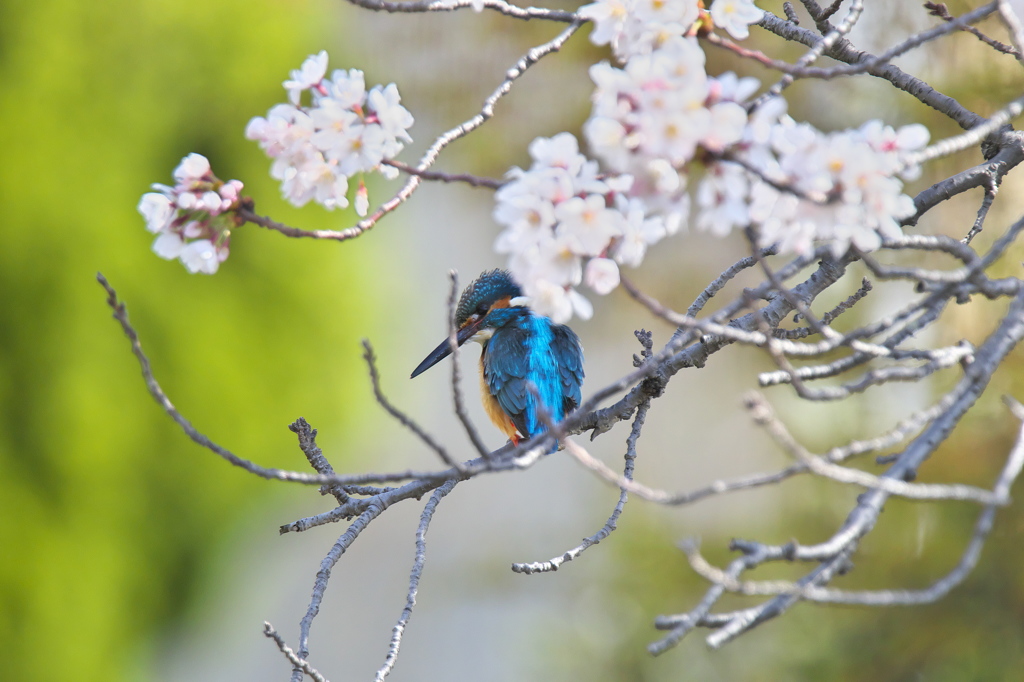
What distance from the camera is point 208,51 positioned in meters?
4.42

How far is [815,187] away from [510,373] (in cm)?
179

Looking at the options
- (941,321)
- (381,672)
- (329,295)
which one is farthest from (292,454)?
(381,672)

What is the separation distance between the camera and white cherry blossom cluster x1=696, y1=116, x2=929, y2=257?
779mm

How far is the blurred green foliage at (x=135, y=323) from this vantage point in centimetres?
398

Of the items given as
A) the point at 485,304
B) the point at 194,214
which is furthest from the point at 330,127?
the point at 485,304

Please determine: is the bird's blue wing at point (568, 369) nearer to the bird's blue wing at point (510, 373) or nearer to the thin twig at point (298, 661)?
the bird's blue wing at point (510, 373)

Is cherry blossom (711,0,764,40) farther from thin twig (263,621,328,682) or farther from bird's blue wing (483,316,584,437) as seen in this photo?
bird's blue wing (483,316,584,437)

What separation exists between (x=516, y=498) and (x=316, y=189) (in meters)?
6.30

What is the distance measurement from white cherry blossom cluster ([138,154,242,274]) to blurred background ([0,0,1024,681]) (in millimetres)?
2958

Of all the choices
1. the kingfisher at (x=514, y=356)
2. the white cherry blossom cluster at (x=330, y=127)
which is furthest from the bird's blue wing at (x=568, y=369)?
the white cherry blossom cluster at (x=330, y=127)

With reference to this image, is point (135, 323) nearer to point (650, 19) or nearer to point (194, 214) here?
point (194, 214)

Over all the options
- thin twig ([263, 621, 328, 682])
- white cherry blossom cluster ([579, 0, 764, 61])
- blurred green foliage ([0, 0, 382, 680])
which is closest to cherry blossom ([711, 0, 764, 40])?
white cherry blossom cluster ([579, 0, 764, 61])

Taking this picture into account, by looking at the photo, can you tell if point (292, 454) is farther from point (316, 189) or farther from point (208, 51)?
point (316, 189)

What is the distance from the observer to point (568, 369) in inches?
100
